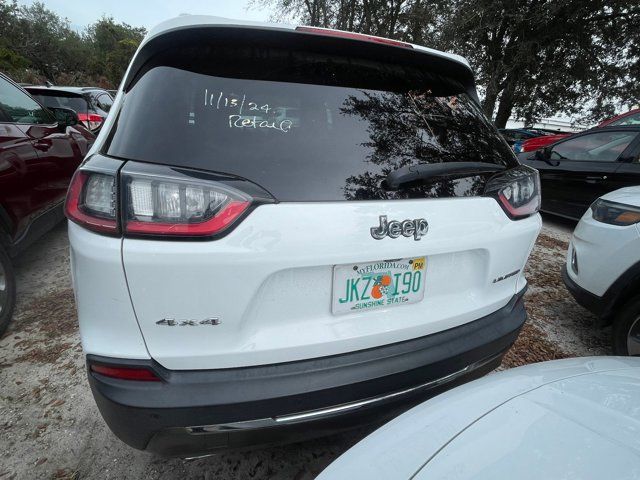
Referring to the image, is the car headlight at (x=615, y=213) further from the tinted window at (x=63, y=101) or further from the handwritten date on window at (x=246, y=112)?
the tinted window at (x=63, y=101)

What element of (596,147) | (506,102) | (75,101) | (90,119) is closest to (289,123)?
(596,147)

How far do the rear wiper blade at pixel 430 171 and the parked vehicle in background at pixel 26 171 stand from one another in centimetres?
272

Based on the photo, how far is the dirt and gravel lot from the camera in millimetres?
1680

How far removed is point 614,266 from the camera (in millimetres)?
2416

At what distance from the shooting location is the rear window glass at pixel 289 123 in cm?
116

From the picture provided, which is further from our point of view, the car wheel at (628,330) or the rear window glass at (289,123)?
the car wheel at (628,330)

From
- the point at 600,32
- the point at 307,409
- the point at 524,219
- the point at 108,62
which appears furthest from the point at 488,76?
the point at 108,62

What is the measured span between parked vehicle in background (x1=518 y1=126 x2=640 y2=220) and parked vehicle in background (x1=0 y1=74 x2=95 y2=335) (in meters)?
6.13

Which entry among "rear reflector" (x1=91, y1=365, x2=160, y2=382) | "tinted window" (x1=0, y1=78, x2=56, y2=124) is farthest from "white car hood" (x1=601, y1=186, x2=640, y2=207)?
"tinted window" (x1=0, y1=78, x2=56, y2=124)

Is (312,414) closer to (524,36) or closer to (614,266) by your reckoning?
(614,266)

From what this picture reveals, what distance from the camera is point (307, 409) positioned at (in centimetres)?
123

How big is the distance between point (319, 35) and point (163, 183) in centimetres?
82

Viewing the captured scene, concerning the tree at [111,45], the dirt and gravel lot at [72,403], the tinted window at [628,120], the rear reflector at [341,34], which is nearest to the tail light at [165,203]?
the rear reflector at [341,34]

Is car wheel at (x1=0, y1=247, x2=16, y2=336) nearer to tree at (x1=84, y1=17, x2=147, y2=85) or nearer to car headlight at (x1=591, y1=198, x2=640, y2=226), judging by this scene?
car headlight at (x1=591, y1=198, x2=640, y2=226)
